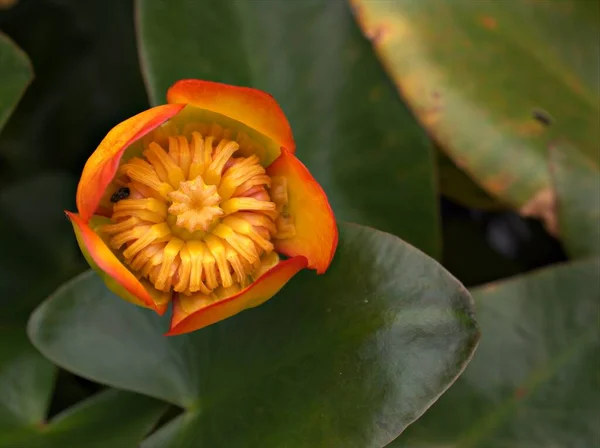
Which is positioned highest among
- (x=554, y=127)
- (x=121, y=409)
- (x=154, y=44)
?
(x=154, y=44)

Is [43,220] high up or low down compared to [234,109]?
down

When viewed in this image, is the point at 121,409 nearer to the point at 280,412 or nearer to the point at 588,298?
the point at 280,412

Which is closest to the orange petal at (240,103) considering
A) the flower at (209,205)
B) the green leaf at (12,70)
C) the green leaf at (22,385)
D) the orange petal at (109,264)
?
the flower at (209,205)

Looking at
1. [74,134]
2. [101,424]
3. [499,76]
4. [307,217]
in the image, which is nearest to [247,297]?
[307,217]

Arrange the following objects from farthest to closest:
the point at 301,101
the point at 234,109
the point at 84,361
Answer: the point at 301,101, the point at 84,361, the point at 234,109

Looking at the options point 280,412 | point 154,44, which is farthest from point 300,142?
point 280,412

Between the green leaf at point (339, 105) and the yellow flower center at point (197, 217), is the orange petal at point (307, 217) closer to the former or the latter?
the yellow flower center at point (197, 217)
